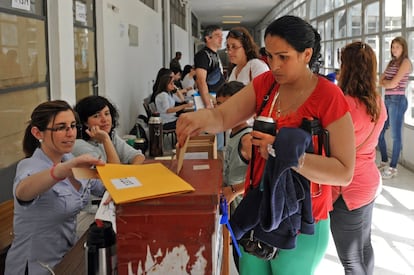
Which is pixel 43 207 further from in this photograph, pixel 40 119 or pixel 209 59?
pixel 209 59

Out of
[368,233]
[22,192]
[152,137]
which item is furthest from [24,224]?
[152,137]

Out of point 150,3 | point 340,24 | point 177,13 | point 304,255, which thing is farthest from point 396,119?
point 177,13

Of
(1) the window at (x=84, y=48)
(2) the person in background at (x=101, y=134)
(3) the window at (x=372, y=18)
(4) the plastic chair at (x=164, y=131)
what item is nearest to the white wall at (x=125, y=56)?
(1) the window at (x=84, y=48)

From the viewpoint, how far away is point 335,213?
215cm

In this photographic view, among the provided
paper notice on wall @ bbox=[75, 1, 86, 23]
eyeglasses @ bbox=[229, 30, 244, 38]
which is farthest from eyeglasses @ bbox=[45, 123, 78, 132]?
paper notice on wall @ bbox=[75, 1, 86, 23]

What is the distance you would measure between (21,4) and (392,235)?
3.29 meters

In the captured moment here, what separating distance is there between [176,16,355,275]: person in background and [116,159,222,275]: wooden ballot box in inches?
12.0

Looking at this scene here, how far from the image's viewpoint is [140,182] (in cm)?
104

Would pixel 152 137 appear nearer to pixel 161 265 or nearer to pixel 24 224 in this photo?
pixel 24 224

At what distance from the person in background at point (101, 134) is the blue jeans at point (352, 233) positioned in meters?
1.06

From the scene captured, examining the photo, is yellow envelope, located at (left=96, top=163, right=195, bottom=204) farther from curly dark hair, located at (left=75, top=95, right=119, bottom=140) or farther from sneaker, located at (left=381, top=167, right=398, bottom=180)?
sneaker, located at (left=381, top=167, right=398, bottom=180)

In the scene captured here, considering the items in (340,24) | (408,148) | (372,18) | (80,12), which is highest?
(340,24)

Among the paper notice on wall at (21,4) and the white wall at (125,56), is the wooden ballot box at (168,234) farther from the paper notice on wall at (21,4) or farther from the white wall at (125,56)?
the white wall at (125,56)

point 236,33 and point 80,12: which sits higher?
point 80,12
